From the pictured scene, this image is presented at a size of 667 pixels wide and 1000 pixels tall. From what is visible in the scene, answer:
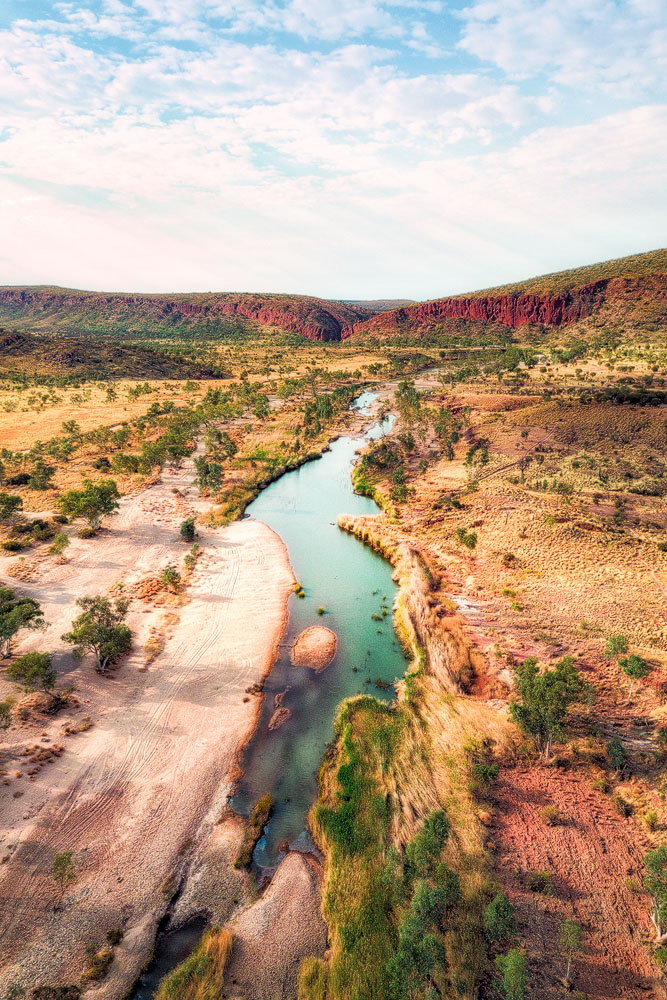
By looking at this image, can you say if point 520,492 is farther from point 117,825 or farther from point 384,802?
point 117,825

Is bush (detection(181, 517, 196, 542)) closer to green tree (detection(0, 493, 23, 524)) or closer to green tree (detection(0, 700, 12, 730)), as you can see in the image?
green tree (detection(0, 493, 23, 524))

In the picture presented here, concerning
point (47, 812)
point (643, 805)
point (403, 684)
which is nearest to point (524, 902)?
point (643, 805)

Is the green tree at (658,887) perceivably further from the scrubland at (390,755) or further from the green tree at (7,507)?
the green tree at (7,507)

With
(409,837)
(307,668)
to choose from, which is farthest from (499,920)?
(307,668)

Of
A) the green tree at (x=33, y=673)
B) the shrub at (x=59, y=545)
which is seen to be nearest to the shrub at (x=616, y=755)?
the green tree at (x=33, y=673)

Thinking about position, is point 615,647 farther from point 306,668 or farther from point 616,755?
point 306,668
